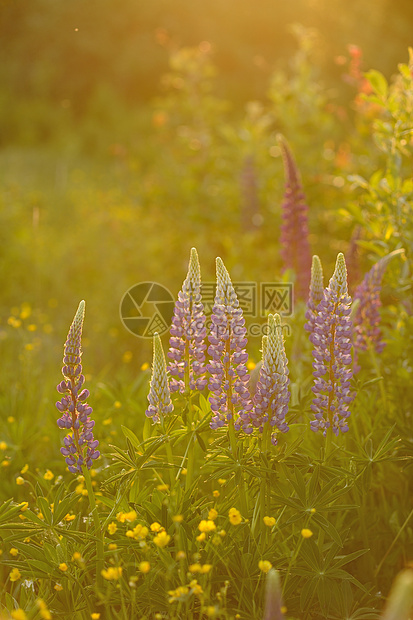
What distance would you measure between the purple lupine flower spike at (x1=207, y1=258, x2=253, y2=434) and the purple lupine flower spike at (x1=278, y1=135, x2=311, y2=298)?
170 cm

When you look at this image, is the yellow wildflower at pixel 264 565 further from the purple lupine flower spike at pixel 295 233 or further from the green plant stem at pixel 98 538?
the purple lupine flower spike at pixel 295 233

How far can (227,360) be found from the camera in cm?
213

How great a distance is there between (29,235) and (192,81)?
268 centimetres

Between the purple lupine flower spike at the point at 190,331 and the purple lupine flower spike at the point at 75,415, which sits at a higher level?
the purple lupine flower spike at the point at 190,331

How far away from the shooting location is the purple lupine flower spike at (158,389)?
2.07m

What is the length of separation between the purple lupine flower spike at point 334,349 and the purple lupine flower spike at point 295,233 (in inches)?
60.0

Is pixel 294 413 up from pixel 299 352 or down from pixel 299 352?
down

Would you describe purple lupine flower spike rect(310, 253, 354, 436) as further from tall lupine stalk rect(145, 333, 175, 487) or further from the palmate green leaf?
tall lupine stalk rect(145, 333, 175, 487)

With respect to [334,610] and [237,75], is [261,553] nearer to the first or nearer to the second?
[334,610]

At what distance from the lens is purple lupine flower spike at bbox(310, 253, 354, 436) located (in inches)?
85.4

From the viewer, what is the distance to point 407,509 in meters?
2.76

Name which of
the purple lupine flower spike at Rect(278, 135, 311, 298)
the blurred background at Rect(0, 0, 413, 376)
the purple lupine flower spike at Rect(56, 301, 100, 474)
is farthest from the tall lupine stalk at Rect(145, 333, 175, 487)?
the blurred background at Rect(0, 0, 413, 376)

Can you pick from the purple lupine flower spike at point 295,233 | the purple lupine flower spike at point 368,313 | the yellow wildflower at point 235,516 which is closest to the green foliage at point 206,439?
the yellow wildflower at point 235,516

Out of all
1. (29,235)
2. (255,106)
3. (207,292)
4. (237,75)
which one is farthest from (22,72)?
(207,292)
